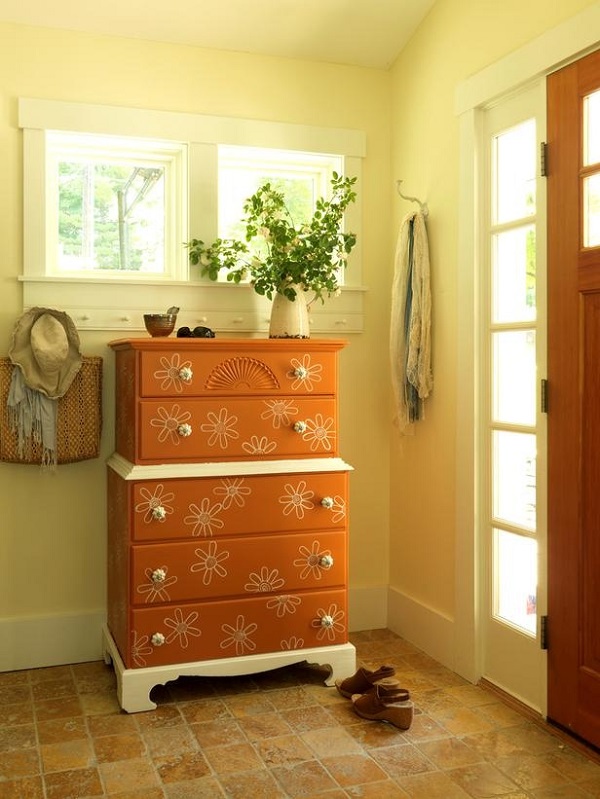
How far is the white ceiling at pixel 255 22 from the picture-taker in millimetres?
3295

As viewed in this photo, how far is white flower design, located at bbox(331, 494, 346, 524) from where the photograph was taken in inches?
126

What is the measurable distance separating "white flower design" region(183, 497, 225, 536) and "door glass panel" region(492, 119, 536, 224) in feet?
4.79

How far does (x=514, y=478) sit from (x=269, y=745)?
123 cm

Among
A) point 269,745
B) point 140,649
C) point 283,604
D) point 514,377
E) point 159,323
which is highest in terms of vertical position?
point 159,323

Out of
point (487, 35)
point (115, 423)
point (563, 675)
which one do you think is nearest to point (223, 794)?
point (563, 675)

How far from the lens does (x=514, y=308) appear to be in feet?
9.85

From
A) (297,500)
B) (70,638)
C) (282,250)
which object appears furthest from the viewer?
(70,638)

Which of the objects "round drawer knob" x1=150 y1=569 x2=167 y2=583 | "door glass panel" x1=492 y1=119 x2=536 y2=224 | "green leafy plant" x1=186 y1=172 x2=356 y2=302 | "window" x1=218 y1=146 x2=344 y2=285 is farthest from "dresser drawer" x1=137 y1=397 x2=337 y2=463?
"door glass panel" x1=492 y1=119 x2=536 y2=224

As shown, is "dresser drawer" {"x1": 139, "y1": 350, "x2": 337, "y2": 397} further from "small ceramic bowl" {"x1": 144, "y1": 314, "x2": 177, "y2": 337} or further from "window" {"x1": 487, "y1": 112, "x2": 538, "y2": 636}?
"window" {"x1": 487, "y1": 112, "x2": 538, "y2": 636}

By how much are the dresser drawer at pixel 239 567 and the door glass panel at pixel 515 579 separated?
1.88 feet

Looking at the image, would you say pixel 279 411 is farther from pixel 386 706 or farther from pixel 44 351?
pixel 386 706

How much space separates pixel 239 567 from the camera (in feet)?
10.1

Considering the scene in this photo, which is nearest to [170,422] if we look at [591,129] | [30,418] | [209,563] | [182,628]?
[209,563]

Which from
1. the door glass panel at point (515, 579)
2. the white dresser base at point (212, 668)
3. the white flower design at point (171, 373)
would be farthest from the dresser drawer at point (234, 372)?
the white dresser base at point (212, 668)
